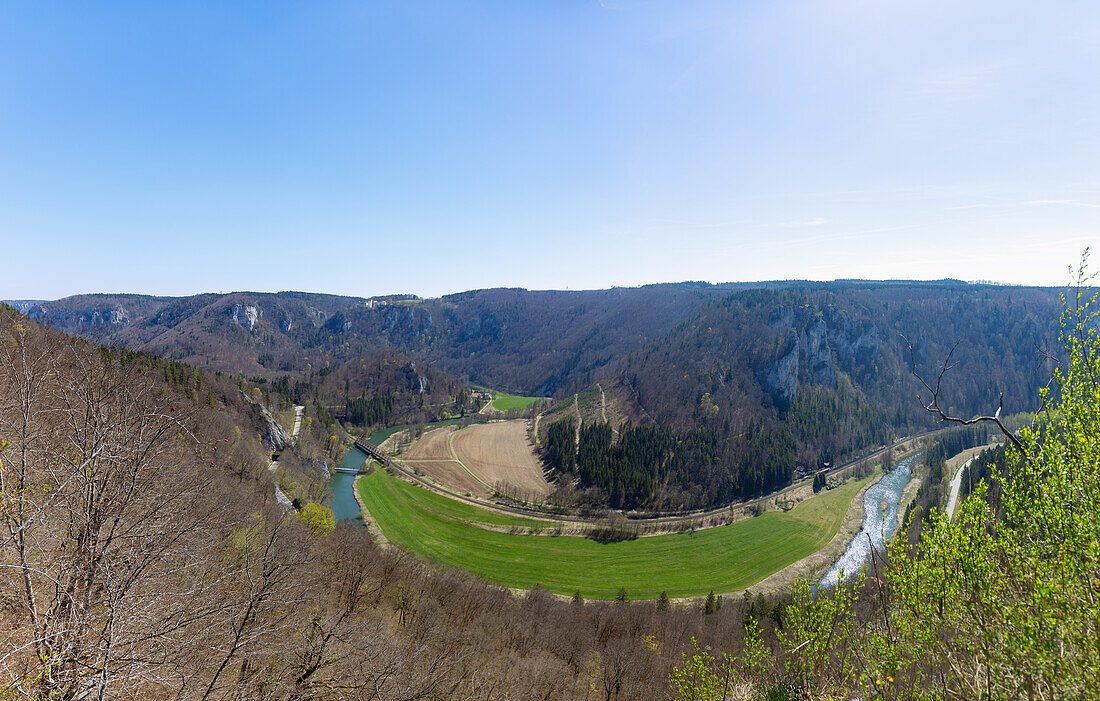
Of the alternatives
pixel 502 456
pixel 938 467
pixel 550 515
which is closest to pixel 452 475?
pixel 502 456

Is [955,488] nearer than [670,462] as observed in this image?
Yes

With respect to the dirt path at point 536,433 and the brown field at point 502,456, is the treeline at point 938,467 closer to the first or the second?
the brown field at point 502,456

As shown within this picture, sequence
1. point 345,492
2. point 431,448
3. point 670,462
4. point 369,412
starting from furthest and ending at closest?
point 369,412, point 431,448, point 670,462, point 345,492

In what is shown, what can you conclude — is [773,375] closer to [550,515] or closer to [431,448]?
[550,515]

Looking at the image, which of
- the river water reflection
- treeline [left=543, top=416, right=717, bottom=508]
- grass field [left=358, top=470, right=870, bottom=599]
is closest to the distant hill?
treeline [left=543, top=416, right=717, bottom=508]

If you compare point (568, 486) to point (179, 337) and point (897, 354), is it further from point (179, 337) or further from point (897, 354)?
point (179, 337)

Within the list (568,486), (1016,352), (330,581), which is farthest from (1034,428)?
(1016,352)

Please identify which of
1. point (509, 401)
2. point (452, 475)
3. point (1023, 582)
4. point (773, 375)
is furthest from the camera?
point (509, 401)

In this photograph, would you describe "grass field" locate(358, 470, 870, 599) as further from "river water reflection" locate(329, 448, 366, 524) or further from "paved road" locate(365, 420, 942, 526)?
"paved road" locate(365, 420, 942, 526)
